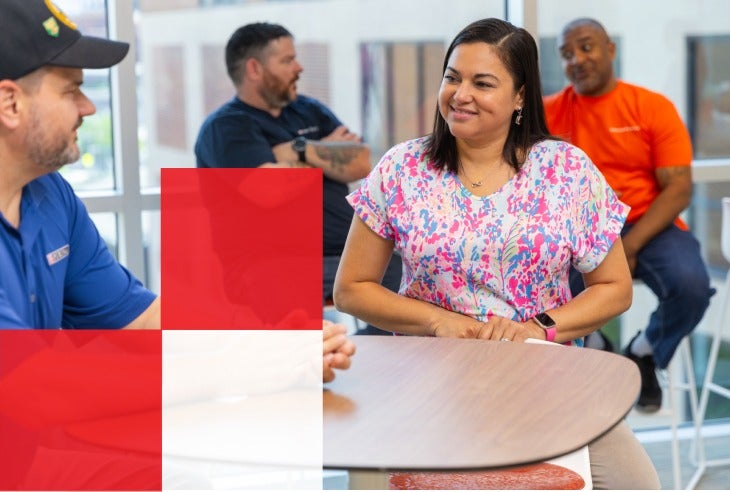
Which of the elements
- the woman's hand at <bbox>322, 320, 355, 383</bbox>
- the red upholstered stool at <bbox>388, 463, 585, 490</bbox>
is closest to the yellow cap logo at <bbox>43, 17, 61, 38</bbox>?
the woman's hand at <bbox>322, 320, 355, 383</bbox>

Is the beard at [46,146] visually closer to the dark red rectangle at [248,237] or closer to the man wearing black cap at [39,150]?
the man wearing black cap at [39,150]

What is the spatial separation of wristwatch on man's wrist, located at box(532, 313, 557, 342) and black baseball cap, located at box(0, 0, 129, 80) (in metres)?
1.12

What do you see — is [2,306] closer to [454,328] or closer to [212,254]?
[454,328]

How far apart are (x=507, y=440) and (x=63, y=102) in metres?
0.89

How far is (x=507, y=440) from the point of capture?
1.49m

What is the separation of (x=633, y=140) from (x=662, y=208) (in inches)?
10.5

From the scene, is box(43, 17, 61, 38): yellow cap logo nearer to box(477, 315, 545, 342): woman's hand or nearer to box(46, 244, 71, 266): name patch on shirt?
box(46, 244, 71, 266): name patch on shirt

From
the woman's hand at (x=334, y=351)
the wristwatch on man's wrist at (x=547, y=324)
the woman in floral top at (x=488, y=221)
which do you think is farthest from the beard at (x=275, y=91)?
the woman's hand at (x=334, y=351)

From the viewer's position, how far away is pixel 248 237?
374cm

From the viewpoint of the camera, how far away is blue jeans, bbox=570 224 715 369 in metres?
3.71

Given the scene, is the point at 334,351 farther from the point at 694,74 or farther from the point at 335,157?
the point at 694,74

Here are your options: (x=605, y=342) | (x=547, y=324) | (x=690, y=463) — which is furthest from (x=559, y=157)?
(x=690, y=463)

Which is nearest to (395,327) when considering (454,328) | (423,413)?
(454,328)

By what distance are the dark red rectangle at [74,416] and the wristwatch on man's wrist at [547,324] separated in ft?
3.26
